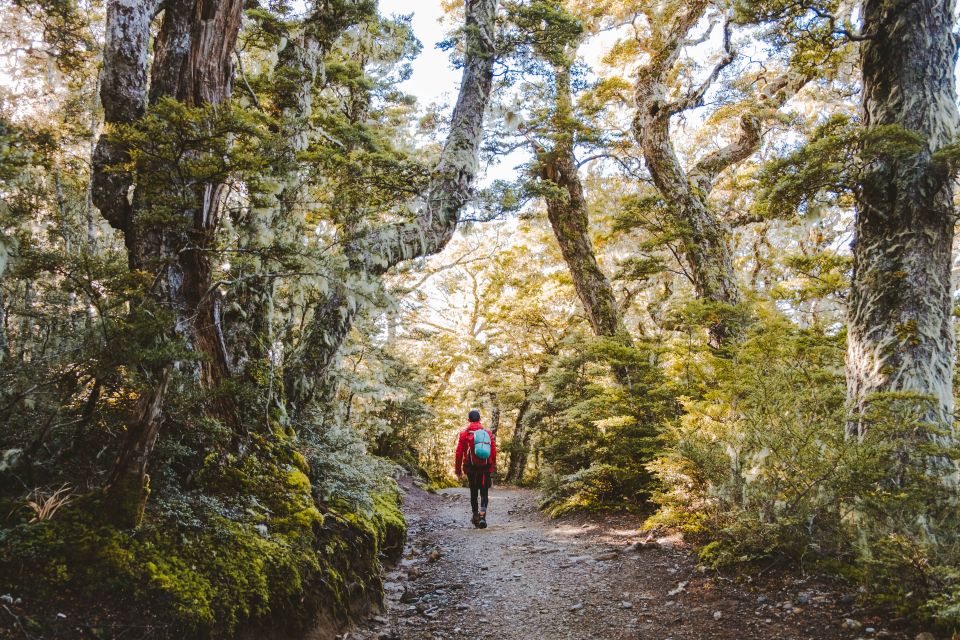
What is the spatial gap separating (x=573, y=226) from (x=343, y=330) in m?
7.07

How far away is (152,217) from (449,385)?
812 inches

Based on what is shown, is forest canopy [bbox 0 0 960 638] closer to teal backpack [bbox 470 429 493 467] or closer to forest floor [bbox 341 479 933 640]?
forest floor [bbox 341 479 933 640]

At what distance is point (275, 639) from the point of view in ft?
10.7

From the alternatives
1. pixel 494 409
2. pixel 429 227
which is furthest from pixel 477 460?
pixel 494 409

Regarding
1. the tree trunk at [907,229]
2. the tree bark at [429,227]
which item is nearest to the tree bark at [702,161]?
the tree bark at [429,227]

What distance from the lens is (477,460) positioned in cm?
873

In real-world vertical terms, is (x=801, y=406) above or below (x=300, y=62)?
below

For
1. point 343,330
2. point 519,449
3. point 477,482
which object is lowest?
point 519,449

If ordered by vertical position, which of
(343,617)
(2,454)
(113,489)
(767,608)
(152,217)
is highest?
(152,217)

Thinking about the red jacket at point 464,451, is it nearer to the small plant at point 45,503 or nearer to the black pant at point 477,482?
the black pant at point 477,482

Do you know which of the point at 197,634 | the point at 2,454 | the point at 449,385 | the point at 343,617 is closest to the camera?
the point at 197,634

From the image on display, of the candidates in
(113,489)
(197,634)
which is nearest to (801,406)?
(197,634)

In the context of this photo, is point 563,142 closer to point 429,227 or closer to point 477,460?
point 429,227

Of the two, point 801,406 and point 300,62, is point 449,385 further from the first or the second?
point 801,406
